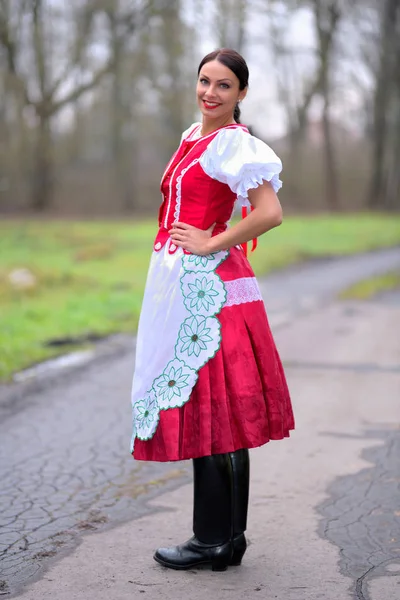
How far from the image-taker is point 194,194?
3.22m

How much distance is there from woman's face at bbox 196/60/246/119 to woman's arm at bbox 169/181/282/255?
12.5 inches

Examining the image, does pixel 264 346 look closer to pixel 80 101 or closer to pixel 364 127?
pixel 80 101

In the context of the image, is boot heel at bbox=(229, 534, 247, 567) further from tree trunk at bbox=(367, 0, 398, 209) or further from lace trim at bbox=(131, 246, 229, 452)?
tree trunk at bbox=(367, 0, 398, 209)

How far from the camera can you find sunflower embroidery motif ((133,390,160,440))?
3.21m

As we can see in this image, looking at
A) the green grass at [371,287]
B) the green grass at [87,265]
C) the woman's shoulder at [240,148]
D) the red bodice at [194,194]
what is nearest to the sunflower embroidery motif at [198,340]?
the red bodice at [194,194]

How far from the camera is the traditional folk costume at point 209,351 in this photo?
→ 3166 mm

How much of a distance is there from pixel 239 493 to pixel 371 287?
991 centimetres

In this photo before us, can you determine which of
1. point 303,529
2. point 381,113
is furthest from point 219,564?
point 381,113

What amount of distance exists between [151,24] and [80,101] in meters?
5.01

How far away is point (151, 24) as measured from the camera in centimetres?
3097

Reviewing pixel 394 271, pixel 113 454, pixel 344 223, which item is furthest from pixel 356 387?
pixel 344 223

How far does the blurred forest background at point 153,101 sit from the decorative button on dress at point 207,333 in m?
26.5

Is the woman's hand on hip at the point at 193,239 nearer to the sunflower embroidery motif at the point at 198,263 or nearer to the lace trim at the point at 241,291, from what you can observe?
the sunflower embroidery motif at the point at 198,263

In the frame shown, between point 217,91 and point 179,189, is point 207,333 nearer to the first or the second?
point 179,189
